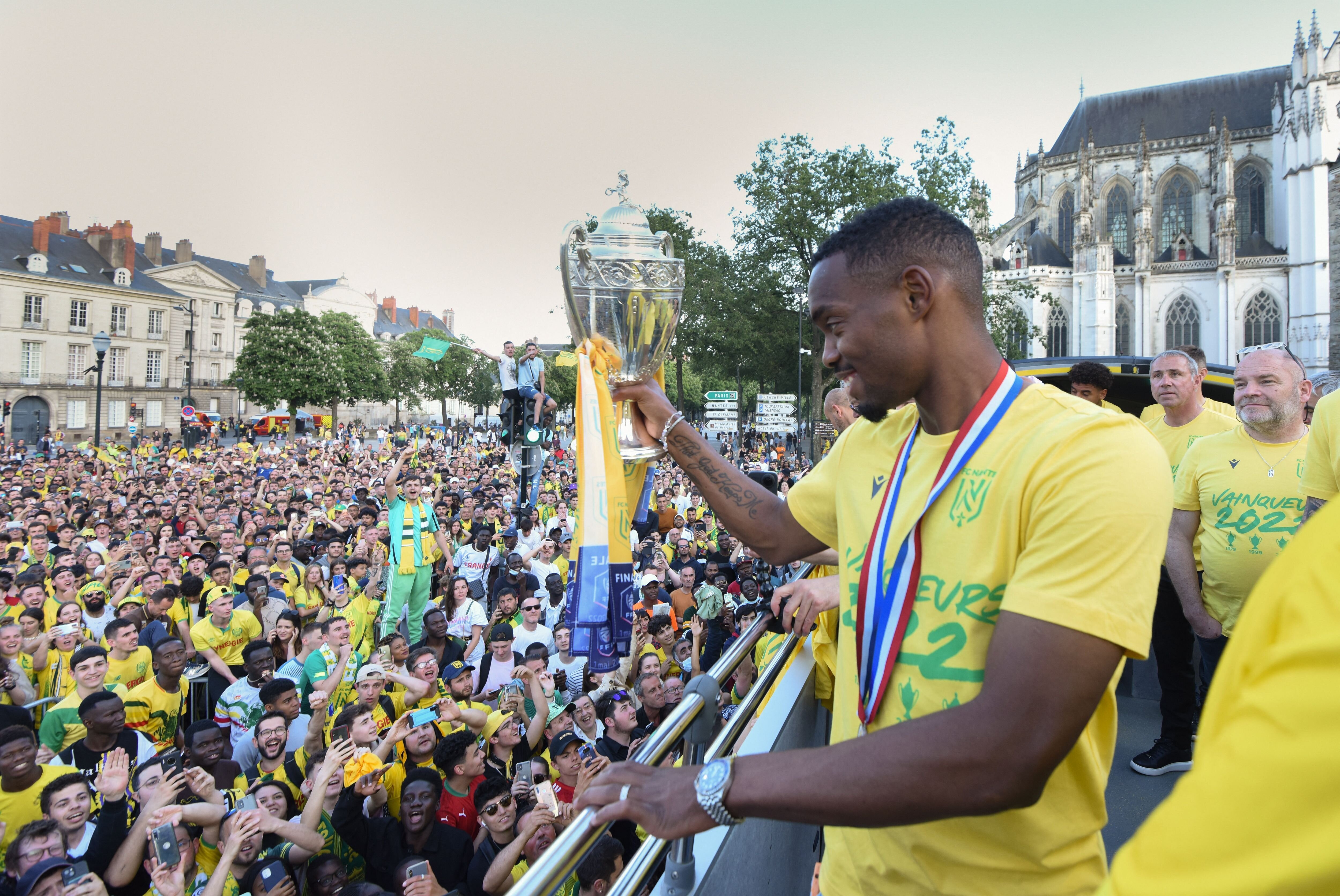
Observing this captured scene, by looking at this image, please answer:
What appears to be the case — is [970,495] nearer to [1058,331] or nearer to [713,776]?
[713,776]

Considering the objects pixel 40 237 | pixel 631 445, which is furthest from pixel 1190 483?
pixel 40 237

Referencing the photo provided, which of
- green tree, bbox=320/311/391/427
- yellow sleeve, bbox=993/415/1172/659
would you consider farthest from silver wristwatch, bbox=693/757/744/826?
green tree, bbox=320/311/391/427

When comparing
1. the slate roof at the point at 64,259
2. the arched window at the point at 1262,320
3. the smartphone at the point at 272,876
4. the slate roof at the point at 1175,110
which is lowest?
the smartphone at the point at 272,876

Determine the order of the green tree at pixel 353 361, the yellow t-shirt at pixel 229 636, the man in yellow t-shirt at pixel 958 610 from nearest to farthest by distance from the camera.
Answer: the man in yellow t-shirt at pixel 958 610 < the yellow t-shirt at pixel 229 636 < the green tree at pixel 353 361

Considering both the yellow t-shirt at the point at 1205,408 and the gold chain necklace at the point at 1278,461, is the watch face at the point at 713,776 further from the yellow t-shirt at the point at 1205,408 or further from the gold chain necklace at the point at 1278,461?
the yellow t-shirt at the point at 1205,408

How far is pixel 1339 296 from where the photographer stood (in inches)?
1020

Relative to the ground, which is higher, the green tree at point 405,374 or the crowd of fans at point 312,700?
the green tree at point 405,374

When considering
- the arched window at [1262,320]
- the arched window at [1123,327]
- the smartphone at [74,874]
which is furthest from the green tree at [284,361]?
the arched window at [1262,320]

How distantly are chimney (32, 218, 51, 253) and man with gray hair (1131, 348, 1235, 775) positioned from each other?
65.1 metres

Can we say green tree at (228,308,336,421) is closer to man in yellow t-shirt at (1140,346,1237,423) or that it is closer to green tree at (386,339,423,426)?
green tree at (386,339,423,426)

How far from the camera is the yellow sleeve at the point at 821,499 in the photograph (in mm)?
2049

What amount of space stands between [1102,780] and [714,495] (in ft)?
3.79

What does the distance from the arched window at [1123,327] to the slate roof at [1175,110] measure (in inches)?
501

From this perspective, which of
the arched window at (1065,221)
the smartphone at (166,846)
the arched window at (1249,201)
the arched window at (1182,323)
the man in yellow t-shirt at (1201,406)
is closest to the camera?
the smartphone at (166,846)
